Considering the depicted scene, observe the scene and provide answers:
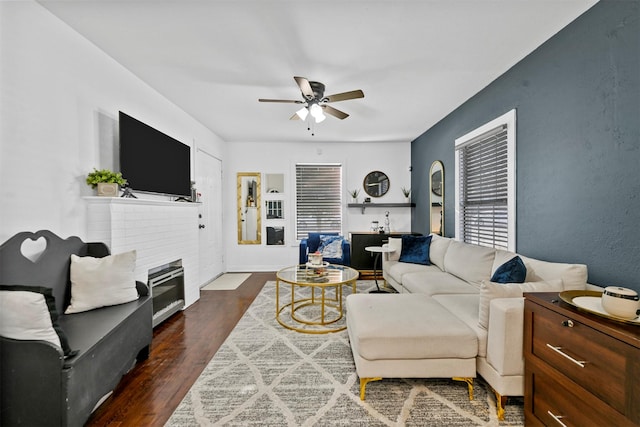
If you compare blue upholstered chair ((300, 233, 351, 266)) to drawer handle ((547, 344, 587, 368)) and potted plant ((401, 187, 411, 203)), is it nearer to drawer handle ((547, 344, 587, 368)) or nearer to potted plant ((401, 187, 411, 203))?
potted plant ((401, 187, 411, 203))

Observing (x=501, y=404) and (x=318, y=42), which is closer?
(x=501, y=404)

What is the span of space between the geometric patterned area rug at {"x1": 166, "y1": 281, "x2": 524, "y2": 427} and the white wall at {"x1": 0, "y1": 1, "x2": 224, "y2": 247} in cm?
166

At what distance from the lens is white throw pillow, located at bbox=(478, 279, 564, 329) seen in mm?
1710

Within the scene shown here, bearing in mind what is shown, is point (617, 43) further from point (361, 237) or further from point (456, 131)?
point (361, 237)

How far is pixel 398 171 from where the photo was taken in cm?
560

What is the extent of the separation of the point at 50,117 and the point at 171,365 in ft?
6.94

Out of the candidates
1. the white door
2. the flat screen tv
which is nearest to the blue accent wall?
the flat screen tv

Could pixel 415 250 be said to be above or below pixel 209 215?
below

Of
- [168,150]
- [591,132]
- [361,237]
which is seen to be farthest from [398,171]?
[168,150]

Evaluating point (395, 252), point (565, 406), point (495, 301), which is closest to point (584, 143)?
point (495, 301)

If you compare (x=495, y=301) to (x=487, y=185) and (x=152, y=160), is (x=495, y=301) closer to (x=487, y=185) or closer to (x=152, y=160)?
(x=487, y=185)

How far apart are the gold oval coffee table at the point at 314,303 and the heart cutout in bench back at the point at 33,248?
187 cm

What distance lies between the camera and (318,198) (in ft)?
18.3

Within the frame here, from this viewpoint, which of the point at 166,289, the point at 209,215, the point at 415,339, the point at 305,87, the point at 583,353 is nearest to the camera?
the point at 583,353
